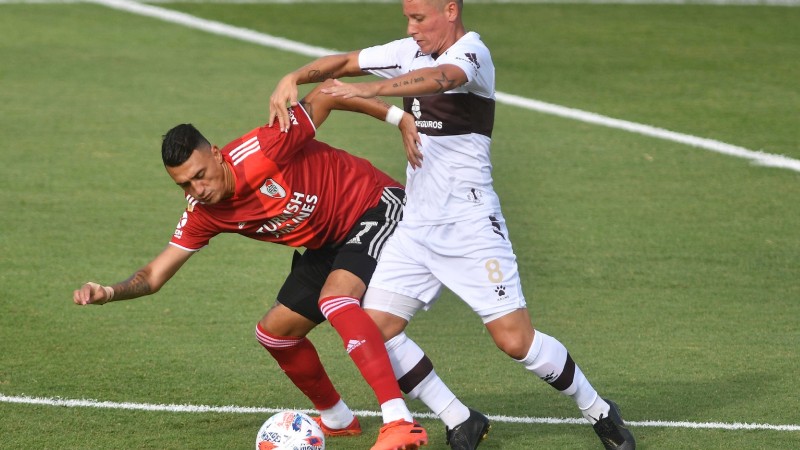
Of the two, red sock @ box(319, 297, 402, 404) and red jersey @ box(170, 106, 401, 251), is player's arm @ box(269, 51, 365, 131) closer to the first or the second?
red jersey @ box(170, 106, 401, 251)

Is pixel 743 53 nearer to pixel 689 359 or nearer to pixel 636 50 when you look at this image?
pixel 636 50

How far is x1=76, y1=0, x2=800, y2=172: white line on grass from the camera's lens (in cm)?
1416

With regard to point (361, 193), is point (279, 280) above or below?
below

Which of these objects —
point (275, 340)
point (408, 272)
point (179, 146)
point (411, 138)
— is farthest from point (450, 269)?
point (179, 146)

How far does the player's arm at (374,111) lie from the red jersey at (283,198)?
0.27 feet

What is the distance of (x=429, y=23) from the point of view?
22.8 ft

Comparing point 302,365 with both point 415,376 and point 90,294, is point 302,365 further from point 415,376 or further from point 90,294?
point 90,294

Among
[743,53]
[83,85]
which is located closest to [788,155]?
[743,53]

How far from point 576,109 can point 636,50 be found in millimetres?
3034

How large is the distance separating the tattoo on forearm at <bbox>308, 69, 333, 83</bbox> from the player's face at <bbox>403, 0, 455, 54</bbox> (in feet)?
2.40

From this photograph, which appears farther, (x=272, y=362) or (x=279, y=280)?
(x=279, y=280)

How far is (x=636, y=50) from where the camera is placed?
18.6 m

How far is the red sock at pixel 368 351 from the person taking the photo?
6918 mm

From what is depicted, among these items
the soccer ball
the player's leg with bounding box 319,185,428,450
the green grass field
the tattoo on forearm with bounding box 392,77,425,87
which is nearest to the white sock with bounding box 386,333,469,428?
the player's leg with bounding box 319,185,428,450
